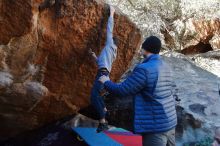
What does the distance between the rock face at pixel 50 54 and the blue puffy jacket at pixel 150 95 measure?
1.35 meters

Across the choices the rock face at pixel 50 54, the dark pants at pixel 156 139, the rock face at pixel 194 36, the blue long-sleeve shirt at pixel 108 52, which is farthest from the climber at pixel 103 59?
the rock face at pixel 194 36

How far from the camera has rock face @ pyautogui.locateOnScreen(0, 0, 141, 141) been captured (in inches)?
183

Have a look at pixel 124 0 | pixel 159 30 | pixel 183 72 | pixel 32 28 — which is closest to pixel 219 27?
pixel 159 30

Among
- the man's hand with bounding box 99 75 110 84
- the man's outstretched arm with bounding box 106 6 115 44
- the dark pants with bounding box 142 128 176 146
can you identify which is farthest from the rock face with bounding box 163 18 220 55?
the dark pants with bounding box 142 128 176 146

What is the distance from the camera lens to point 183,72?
7730mm

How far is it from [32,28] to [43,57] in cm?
45

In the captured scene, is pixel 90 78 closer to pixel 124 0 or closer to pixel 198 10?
pixel 124 0

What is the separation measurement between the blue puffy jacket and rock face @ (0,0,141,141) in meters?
1.35

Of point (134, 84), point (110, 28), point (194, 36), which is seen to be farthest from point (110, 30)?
point (194, 36)

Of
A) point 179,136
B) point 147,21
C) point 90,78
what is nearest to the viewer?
point 90,78

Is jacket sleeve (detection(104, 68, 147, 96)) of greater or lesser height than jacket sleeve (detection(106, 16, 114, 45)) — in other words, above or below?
below

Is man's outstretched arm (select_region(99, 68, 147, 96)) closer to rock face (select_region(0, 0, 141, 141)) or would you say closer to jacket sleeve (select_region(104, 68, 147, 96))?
jacket sleeve (select_region(104, 68, 147, 96))

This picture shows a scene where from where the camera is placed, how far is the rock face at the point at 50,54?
15.2 ft

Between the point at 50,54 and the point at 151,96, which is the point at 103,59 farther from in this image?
the point at 151,96
